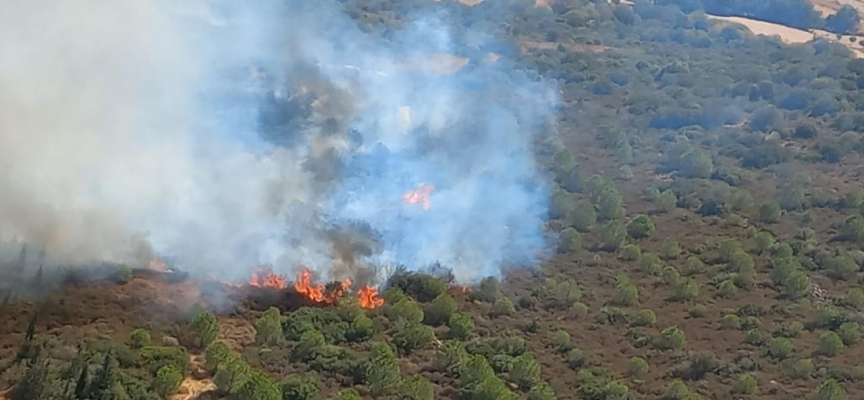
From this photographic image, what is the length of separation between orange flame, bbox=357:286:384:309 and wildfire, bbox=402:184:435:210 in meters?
7.79

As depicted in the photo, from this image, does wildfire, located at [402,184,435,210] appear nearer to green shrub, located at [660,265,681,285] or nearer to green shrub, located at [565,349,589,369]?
green shrub, located at [660,265,681,285]

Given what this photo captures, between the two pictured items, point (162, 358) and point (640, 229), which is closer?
point (162, 358)

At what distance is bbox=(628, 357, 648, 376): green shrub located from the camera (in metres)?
36.5

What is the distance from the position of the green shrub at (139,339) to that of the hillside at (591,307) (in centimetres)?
9

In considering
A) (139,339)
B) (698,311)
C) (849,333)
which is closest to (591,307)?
(698,311)

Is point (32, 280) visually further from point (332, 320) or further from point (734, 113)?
point (734, 113)

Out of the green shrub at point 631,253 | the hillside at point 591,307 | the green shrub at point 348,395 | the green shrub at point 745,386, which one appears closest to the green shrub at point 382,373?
the hillside at point 591,307

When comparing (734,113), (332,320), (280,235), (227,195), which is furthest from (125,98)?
(734,113)

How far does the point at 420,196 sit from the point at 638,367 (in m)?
14.9

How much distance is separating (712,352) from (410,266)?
Answer: 497 inches

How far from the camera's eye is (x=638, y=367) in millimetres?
36500

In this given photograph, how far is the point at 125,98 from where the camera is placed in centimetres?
4256

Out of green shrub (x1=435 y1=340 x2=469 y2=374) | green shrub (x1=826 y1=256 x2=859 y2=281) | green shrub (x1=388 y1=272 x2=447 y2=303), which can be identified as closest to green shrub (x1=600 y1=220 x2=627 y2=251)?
green shrub (x1=826 y1=256 x2=859 y2=281)

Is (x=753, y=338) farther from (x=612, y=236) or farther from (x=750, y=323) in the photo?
(x=612, y=236)
